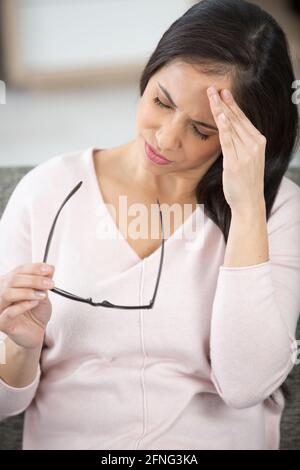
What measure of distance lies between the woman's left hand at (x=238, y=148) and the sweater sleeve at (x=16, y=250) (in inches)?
11.6

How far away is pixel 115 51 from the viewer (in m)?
3.05

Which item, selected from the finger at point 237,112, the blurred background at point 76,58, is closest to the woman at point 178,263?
the finger at point 237,112

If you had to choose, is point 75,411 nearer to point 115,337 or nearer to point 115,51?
point 115,337

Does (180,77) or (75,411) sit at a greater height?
(180,77)

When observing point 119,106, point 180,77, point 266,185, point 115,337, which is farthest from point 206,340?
point 119,106

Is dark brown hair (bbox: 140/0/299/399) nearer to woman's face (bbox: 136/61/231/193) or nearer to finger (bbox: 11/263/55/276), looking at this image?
woman's face (bbox: 136/61/231/193)

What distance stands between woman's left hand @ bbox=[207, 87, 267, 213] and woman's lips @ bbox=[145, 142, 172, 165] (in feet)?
0.31

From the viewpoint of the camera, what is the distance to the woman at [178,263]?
3.06 feet

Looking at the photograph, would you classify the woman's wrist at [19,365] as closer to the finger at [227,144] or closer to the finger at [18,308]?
the finger at [18,308]

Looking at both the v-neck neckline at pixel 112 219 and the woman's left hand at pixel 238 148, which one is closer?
the woman's left hand at pixel 238 148

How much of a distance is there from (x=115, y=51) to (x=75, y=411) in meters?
2.25

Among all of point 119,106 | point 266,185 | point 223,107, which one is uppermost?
point 223,107

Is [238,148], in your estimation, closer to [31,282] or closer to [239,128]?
[239,128]

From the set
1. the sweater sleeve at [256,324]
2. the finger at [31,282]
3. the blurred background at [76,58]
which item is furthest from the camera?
the blurred background at [76,58]
